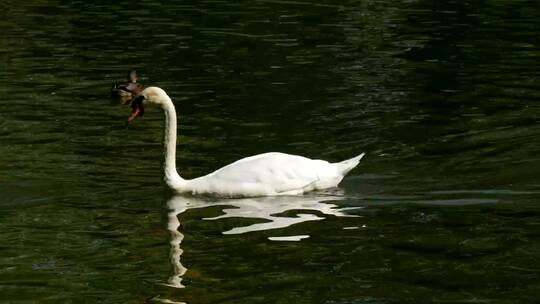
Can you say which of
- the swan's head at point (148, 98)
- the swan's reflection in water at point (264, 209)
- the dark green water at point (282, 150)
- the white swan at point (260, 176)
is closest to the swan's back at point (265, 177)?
the white swan at point (260, 176)

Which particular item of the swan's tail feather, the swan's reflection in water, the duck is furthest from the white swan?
the duck

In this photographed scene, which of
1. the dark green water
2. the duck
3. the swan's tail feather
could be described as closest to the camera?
the dark green water

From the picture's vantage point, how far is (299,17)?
33.0 m

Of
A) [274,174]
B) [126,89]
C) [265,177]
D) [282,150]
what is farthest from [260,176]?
[126,89]

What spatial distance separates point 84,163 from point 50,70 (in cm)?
831

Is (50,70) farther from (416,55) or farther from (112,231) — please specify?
(112,231)

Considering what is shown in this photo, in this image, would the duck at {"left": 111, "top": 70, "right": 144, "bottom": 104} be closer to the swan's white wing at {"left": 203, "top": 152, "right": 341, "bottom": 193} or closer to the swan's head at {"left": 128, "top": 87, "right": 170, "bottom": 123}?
the swan's head at {"left": 128, "top": 87, "right": 170, "bottom": 123}

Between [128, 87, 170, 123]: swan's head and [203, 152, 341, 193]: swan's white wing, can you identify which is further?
[128, 87, 170, 123]: swan's head

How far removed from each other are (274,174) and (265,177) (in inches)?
4.5

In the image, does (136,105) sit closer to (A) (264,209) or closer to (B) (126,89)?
(A) (264,209)

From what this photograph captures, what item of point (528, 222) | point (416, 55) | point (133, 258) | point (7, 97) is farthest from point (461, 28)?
point (133, 258)

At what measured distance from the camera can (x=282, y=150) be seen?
A: 56.9 feet

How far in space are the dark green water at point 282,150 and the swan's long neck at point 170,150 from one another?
0.59ft

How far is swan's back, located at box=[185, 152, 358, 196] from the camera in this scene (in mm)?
14250
